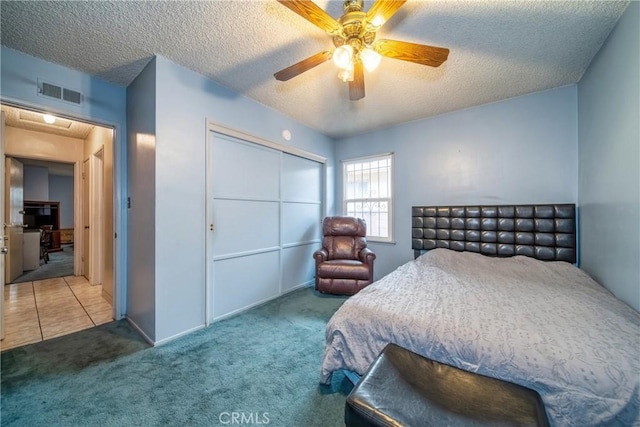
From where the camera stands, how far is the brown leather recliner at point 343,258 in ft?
10.7

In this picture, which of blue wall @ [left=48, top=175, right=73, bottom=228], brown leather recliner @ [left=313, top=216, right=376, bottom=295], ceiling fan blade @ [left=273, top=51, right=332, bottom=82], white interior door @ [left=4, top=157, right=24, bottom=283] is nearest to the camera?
ceiling fan blade @ [left=273, top=51, right=332, bottom=82]

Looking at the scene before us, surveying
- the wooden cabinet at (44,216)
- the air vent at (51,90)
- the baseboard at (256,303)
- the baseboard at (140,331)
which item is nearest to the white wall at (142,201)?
the baseboard at (140,331)

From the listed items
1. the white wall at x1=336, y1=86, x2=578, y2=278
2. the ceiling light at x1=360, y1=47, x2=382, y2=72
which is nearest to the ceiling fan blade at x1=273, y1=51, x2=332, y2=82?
the ceiling light at x1=360, y1=47, x2=382, y2=72

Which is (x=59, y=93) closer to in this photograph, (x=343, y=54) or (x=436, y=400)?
(x=343, y=54)

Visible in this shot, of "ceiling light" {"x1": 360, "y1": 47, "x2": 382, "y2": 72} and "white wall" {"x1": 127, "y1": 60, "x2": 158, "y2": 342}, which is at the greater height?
"ceiling light" {"x1": 360, "y1": 47, "x2": 382, "y2": 72}

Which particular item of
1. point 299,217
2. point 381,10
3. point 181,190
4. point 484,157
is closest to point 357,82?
point 381,10

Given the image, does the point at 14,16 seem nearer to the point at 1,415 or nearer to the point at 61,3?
the point at 61,3

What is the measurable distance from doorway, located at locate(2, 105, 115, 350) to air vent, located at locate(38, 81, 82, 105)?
46 cm

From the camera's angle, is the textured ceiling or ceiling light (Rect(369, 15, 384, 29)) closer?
ceiling light (Rect(369, 15, 384, 29))

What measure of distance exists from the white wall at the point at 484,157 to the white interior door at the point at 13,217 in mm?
5824

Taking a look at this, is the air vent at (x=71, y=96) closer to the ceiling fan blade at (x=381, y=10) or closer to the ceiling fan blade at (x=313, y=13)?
the ceiling fan blade at (x=313, y=13)

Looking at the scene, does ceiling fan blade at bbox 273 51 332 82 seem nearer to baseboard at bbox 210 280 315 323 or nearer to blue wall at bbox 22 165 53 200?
baseboard at bbox 210 280 315 323

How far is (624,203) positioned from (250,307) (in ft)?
11.5

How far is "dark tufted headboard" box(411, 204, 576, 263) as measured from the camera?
2531mm
